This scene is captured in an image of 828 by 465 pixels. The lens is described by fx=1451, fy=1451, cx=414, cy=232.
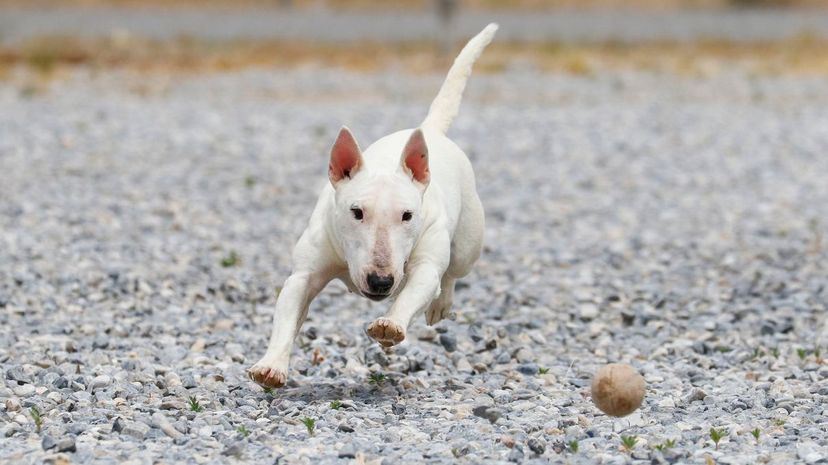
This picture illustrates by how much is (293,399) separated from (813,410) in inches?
92.8

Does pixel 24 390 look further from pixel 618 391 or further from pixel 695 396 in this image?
pixel 695 396

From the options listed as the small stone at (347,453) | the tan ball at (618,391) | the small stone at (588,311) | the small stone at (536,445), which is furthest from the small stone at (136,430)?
the small stone at (588,311)

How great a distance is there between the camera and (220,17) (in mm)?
31922

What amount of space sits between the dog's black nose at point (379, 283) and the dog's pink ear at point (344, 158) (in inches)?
22.5

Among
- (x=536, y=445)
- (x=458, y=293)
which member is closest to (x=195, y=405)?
(x=536, y=445)

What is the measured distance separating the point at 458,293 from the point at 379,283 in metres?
3.76

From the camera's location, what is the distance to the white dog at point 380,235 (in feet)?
19.9

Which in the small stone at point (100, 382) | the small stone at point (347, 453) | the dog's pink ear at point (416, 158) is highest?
the dog's pink ear at point (416, 158)

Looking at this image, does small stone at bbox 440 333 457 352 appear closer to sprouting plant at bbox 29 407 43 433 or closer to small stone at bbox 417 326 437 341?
small stone at bbox 417 326 437 341

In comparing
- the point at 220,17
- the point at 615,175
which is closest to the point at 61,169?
the point at 615,175

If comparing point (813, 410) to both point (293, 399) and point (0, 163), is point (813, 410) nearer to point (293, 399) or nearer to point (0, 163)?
point (293, 399)

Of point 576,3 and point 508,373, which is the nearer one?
point 508,373

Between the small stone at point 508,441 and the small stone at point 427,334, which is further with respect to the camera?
the small stone at point 427,334

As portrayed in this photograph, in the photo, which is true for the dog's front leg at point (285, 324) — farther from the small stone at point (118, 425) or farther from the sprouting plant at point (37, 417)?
the sprouting plant at point (37, 417)
